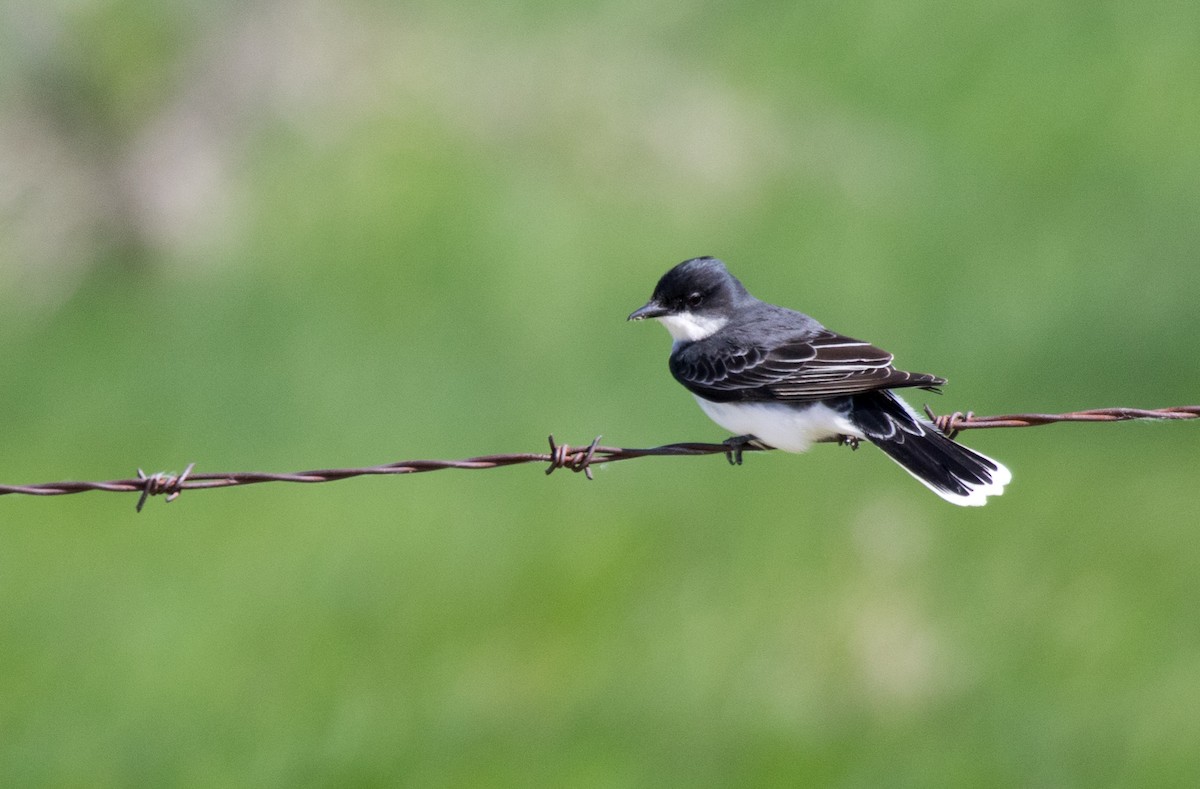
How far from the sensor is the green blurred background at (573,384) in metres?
10.8

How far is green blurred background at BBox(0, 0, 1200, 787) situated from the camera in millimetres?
10836

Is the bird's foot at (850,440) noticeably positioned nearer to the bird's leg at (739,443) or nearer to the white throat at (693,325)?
the bird's leg at (739,443)

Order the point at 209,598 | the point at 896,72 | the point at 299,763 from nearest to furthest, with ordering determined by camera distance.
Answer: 1. the point at 299,763
2. the point at 209,598
3. the point at 896,72

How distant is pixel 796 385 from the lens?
743 centimetres

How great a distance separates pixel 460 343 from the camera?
47.7 feet

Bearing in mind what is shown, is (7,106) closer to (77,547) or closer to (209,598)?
(77,547)

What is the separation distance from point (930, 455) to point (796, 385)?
0.61 metres

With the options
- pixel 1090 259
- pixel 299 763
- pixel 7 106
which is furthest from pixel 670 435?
pixel 7 106

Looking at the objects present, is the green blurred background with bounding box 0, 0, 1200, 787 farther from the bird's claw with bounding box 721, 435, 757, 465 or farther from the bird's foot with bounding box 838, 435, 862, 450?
the bird's foot with bounding box 838, 435, 862, 450

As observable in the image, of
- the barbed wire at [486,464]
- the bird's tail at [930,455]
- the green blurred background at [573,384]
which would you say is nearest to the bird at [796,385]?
the bird's tail at [930,455]

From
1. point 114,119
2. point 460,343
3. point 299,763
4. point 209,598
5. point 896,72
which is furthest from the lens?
point 896,72

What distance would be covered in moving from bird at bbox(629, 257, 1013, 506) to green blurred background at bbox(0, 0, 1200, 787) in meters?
3.24

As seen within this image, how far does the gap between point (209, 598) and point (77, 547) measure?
1.35 m

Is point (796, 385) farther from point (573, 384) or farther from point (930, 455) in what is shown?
point (573, 384)
